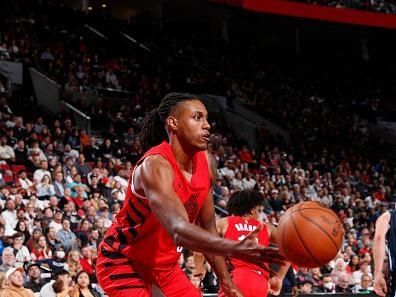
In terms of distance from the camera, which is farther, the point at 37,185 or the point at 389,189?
the point at 389,189

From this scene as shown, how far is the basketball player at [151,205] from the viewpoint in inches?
162

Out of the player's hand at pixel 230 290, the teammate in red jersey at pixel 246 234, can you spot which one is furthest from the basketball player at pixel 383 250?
the player's hand at pixel 230 290

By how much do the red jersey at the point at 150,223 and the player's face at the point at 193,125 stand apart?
125 millimetres

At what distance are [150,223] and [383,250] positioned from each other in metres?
2.49

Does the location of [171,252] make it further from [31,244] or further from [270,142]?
[270,142]

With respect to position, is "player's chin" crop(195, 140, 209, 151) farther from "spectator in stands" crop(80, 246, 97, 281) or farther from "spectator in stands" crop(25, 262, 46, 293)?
"spectator in stands" crop(80, 246, 97, 281)

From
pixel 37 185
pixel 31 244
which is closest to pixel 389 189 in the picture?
pixel 37 185

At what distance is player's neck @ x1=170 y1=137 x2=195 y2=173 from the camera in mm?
4266

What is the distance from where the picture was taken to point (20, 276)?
857 centimetres

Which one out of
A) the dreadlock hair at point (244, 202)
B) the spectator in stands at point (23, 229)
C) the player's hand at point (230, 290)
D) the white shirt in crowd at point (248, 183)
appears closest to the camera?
the player's hand at point (230, 290)

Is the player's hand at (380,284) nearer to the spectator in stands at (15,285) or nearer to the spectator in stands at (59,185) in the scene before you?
the spectator in stands at (15,285)

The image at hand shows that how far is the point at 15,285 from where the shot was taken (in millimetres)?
8539

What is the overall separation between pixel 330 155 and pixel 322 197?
456 cm

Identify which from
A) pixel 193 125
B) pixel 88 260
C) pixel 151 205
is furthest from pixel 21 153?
pixel 151 205
